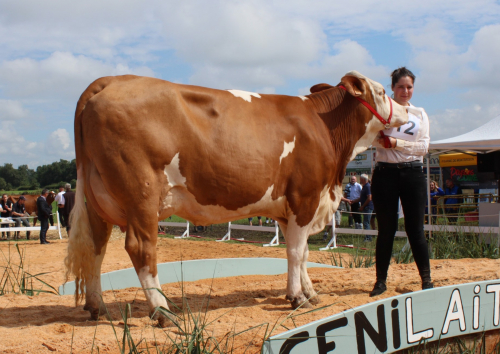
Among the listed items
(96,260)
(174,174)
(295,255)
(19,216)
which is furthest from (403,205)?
(19,216)

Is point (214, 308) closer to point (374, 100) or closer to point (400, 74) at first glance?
point (374, 100)

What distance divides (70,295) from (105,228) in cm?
169

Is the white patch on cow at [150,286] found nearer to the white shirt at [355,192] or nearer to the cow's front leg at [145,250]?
the cow's front leg at [145,250]

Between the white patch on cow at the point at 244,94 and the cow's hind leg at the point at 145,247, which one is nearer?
the cow's hind leg at the point at 145,247

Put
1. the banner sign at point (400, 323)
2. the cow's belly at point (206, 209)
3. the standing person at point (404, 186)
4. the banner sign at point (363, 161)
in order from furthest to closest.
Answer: the banner sign at point (363, 161) → the standing person at point (404, 186) → the cow's belly at point (206, 209) → the banner sign at point (400, 323)

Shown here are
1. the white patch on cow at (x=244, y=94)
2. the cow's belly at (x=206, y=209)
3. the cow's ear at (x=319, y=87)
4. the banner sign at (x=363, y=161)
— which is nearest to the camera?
the cow's belly at (x=206, y=209)

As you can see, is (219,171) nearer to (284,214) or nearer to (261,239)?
(284,214)

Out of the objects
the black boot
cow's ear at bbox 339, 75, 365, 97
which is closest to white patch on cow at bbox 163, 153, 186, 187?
cow's ear at bbox 339, 75, 365, 97

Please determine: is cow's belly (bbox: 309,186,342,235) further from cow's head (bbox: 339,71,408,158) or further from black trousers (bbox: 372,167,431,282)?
cow's head (bbox: 339,71,408,158)

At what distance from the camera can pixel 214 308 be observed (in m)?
4.45

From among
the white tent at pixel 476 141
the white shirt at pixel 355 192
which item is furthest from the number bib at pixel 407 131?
the white shirt at pixel 355 192

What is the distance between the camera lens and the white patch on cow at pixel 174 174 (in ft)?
12.3

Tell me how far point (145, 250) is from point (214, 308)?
113 cm

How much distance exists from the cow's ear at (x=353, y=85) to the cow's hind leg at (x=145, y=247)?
2.23 meters
